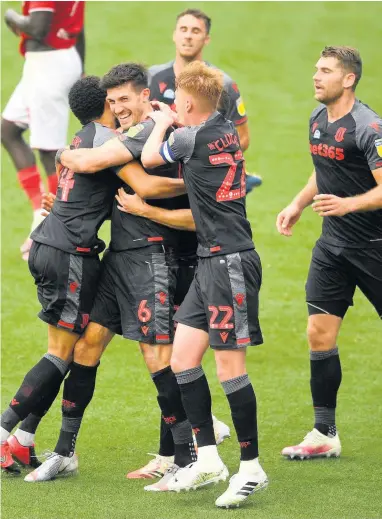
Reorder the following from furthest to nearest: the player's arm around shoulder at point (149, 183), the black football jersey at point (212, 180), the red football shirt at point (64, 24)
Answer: the red football shirt at point (64, 24)
the player's arm around shoulder at point (149, 183)
the black football jersey at point (212, 180)

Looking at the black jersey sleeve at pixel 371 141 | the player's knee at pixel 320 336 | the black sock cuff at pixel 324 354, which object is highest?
the black jersey sleeve at pixel 371 141

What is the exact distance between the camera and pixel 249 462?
638 centimetres

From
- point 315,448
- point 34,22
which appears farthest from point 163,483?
point 34,22

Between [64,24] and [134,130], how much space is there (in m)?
5.84

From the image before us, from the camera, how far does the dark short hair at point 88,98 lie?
6867 millimetres

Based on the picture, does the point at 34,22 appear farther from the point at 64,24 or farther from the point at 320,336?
the point at 320,336

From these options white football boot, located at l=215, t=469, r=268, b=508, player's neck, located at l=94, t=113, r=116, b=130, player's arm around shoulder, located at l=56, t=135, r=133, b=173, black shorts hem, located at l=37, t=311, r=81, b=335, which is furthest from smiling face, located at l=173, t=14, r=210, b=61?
white football boot, located at l=215, t=469, r=268, b=508

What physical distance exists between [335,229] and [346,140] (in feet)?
1.91

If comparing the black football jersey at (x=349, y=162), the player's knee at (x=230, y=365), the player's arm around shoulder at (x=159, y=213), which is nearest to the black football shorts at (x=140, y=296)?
the player's arm around shoulder at (x=159, y=213)

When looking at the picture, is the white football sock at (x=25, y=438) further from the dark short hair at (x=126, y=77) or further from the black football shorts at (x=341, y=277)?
the dark short hair at (x=126, y=77)

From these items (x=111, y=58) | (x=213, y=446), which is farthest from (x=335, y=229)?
(x=111, y=58)

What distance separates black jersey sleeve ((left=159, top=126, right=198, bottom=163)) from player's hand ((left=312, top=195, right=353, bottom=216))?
86cm

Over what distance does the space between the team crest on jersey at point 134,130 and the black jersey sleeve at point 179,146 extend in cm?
27

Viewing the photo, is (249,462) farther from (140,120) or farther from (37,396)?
(140,120)
